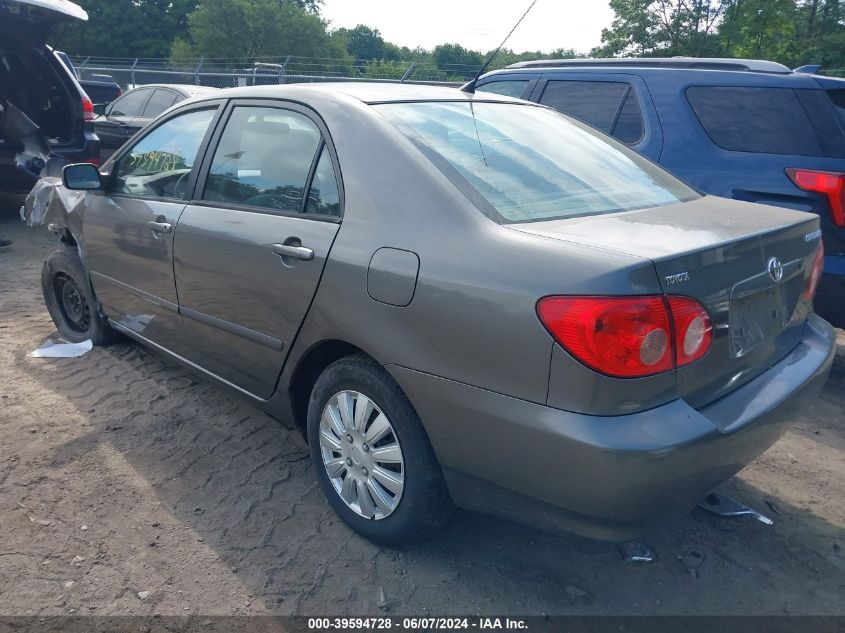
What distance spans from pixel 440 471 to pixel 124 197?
2486 mm

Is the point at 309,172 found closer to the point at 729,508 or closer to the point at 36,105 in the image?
the point at 729,508

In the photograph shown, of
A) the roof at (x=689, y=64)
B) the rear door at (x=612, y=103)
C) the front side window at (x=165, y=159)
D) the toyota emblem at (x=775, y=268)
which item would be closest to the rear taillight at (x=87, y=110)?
the front side window at (x=165, y=159)

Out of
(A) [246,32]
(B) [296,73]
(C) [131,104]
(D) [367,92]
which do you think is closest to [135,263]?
(D) [367,92]

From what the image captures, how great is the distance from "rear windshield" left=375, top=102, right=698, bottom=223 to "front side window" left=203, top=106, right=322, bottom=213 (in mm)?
407

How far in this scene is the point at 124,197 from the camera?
3.92 metres

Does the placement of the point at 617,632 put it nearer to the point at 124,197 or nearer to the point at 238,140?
the point at 238,140

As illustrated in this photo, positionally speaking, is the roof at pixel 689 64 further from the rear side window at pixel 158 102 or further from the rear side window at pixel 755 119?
the rear side window at pixel 158 102

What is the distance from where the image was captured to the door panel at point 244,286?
2797 millimetres

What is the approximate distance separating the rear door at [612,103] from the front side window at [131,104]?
6.70 metres

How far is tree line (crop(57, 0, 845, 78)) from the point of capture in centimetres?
2405

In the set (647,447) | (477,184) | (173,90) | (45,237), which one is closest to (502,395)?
(647,447)

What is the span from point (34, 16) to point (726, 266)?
7060 mm

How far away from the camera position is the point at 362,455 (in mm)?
2691

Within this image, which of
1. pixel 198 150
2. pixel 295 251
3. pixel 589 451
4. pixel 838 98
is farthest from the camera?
pixel 838 98
